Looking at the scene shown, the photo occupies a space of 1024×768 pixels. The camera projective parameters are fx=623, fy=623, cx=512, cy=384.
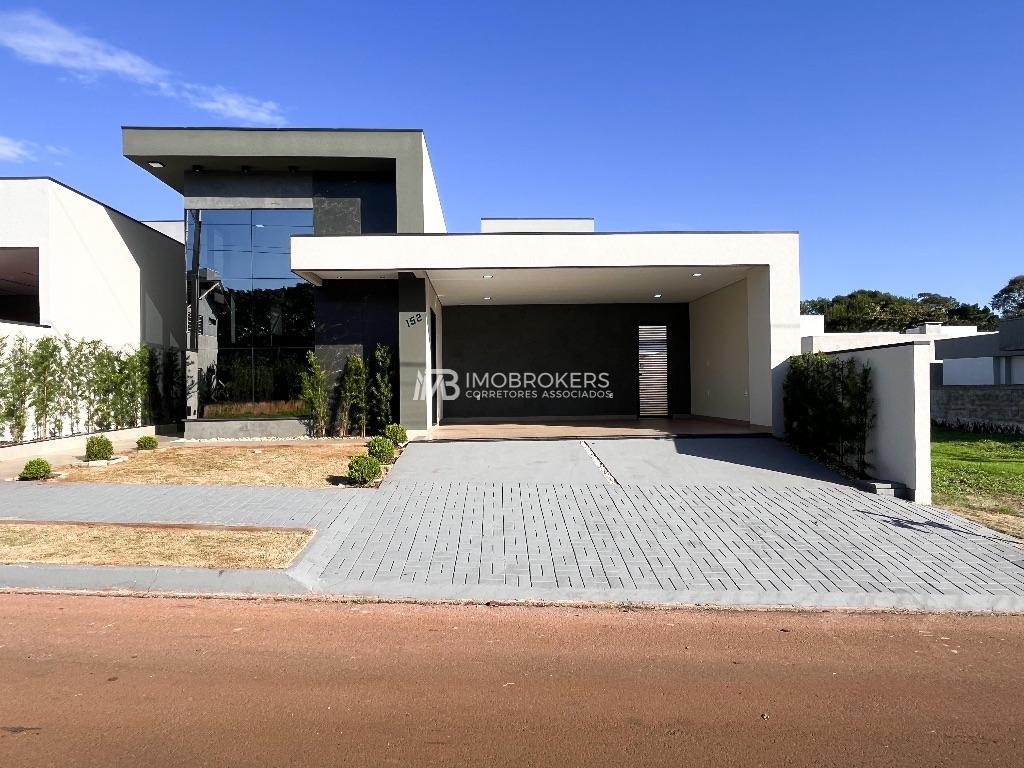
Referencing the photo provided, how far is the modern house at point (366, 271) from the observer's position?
1264cm

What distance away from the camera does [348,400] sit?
1422cm

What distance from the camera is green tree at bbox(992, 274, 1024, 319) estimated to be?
190 ft

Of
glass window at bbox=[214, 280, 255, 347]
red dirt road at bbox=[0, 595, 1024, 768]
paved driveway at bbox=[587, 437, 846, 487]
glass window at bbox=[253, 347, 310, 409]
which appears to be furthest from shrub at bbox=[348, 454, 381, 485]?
glass window at bbox=[214, 280, 255, 347]

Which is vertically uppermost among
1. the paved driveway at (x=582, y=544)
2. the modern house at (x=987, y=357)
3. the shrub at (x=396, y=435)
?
the modern house at (x=987, y=357)

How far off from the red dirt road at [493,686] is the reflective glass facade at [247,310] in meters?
9.64

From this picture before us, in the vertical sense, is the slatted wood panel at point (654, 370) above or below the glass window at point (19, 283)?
below

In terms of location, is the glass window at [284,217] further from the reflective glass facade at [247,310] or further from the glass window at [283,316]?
the glass window at [283,316]

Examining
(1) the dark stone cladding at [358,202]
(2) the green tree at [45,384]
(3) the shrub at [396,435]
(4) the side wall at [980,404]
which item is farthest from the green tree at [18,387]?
(4) the side wall at [980,404]

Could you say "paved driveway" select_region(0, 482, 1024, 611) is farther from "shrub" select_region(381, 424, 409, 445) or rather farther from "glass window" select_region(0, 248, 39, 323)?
"glass window" select_region(0, 248, 39, 323)

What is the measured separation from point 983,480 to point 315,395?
13.0 meters

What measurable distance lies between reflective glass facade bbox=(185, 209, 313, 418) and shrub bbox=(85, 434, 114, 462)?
11.4ft

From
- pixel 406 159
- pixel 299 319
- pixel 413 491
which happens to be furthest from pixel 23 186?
pixel 413 491

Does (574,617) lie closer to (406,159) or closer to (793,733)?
(793,733)

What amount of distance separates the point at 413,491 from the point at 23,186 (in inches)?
442
